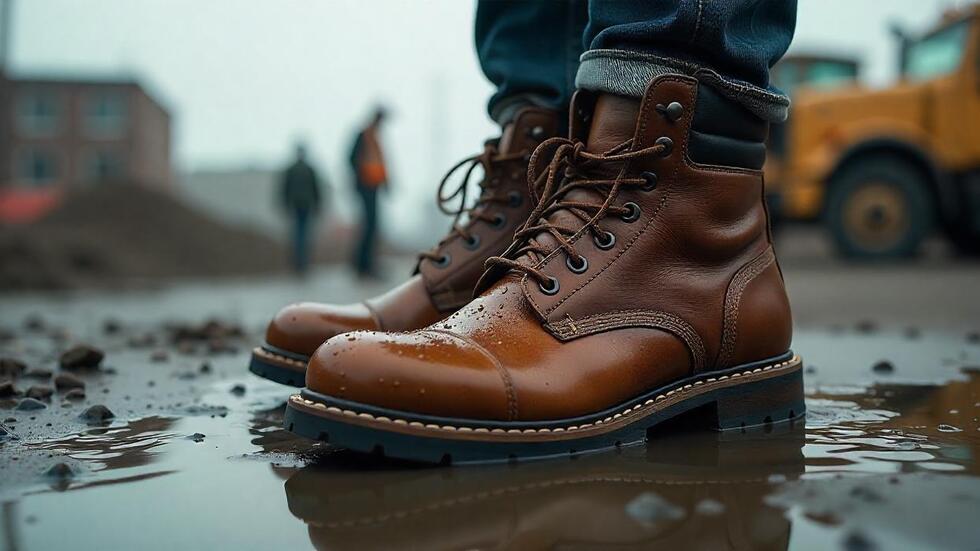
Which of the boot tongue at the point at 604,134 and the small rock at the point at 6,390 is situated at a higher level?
the boot tongue at the point at 604,134

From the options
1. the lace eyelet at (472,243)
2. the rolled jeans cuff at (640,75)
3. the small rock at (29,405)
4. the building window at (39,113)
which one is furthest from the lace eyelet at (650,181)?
the building window at (39,113)

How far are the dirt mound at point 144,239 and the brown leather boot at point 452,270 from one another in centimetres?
1165

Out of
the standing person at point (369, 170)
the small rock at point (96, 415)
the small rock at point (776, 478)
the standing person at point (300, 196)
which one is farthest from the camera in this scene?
the standing person at point (300, 196)

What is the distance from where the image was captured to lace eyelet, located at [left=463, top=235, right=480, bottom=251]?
5.22 ft

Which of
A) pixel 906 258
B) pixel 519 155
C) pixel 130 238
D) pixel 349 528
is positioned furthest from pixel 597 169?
pixel 130 238

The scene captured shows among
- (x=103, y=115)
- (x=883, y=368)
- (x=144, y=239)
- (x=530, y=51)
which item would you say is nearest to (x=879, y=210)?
(x=883, y=368)

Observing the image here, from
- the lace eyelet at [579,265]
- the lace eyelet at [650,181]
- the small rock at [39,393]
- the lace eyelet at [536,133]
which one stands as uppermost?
the lace eyelet at [536,133]

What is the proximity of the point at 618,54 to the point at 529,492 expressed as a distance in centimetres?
71

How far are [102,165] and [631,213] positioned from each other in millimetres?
38187

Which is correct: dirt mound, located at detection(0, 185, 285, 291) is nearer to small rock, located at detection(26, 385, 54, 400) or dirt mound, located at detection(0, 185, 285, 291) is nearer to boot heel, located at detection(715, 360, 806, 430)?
small rock, located at detection(26, 385, 54, 400)

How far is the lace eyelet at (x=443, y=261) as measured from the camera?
1.60 meters

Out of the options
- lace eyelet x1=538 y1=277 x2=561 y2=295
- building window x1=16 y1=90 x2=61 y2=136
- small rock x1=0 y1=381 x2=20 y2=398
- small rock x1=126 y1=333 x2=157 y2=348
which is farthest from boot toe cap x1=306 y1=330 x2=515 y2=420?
building window x1=16 y1=90 x2=61 y2=136

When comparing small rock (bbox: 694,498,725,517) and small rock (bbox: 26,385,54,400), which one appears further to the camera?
small rock (bbox: 26,385,54,400)

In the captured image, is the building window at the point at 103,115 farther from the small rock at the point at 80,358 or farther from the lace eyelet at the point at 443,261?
the lace eyelet at the point at 443,261
